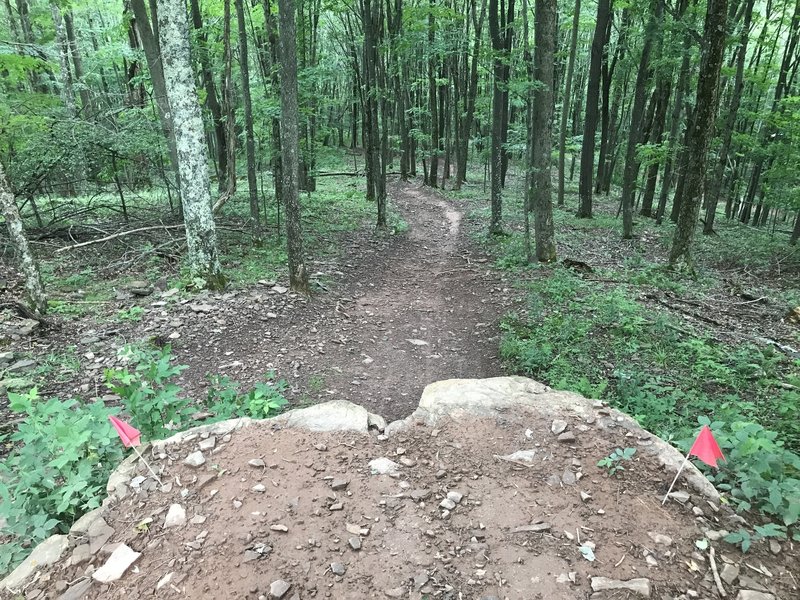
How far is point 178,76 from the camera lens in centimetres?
732

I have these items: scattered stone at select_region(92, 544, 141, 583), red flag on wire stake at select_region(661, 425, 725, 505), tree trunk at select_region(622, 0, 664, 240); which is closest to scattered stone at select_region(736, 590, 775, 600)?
red flag on wire stake at select_region(661, 425, 725, 505)

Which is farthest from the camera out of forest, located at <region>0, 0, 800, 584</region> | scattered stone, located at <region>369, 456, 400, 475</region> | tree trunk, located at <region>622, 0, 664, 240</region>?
tree trunk, located at <region>622, 0, 664, 240</region>

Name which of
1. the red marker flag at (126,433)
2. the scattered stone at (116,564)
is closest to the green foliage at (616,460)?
the scattered stone at (116,564)

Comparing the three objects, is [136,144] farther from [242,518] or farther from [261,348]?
[242,518]

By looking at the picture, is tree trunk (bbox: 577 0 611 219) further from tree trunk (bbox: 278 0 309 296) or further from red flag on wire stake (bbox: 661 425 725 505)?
red flag on wire stake (bbox: 661 425 725 505)

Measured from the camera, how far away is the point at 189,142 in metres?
7.61

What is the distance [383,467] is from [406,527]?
62cm

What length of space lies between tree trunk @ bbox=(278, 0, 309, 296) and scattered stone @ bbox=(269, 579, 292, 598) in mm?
6370

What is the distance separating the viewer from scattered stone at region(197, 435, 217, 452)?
343 centimetres

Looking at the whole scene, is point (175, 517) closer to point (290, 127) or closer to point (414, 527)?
point (414, 527)

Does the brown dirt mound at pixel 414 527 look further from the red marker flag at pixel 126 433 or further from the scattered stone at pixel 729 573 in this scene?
the red marker flag at pixel 126 433

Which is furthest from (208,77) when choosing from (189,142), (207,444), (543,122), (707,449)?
(707,449)

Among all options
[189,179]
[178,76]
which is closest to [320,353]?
[189,179]

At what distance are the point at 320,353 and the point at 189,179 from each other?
12.8ft
